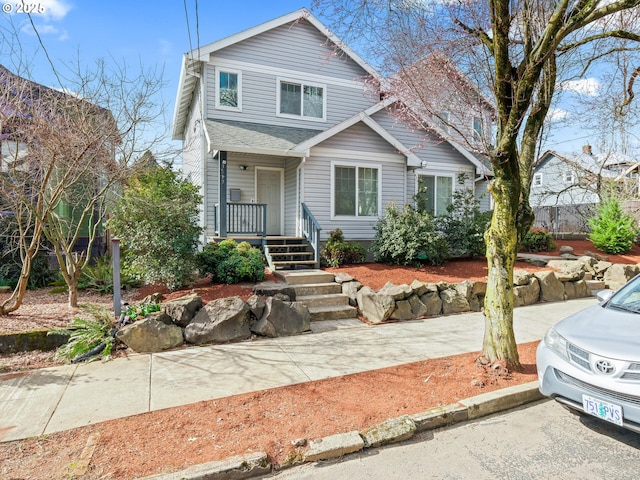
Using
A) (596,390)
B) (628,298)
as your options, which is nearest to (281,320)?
(596,390)

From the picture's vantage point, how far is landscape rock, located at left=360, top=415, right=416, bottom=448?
3.00 m

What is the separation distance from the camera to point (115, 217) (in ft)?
23.8

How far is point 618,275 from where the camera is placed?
9.34m

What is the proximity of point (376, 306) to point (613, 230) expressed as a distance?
38.8 feet

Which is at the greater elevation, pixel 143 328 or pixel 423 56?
pixel 423 56

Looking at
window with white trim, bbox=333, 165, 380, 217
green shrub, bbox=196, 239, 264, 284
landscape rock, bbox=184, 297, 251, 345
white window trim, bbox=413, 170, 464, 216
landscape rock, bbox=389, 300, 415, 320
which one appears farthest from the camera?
white window trim, bbox=413, 170, 464, 216

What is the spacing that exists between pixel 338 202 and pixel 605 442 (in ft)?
28.9

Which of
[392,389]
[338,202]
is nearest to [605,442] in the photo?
[392,389]

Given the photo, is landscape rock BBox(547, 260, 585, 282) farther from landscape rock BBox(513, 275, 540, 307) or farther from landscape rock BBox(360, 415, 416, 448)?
landscape rock BBox(360, 415, 416, 448)

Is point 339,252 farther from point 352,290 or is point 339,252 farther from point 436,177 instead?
point 436,177

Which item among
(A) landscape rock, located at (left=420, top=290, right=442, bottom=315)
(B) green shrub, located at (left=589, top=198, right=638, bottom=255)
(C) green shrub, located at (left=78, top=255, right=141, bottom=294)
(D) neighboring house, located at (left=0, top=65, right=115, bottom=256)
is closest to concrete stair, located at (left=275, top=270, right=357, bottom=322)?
(A) landscape rock, located at (left=420, top=290, right=442, bottom=315)

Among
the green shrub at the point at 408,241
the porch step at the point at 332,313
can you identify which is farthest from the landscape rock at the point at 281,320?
the green shrub at the point at 408,241

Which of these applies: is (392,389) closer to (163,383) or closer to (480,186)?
(163,383)

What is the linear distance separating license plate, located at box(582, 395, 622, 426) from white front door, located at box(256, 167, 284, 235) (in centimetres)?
994
